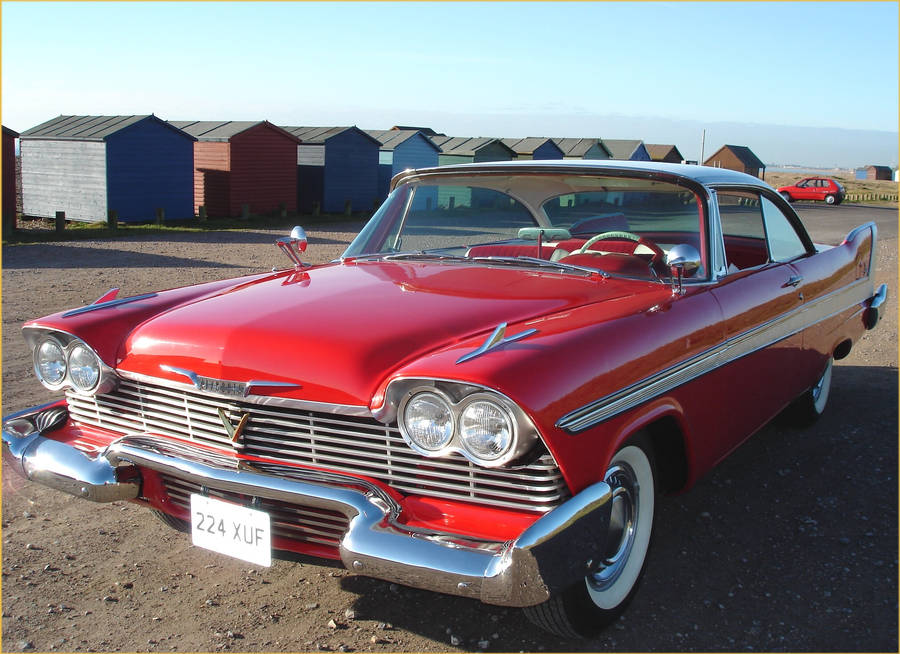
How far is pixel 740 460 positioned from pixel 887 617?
160 cm

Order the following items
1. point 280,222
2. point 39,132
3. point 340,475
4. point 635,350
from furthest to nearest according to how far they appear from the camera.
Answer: point 280,222 < point 39,132 < point 635,350 < point 340,475

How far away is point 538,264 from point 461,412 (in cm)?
139

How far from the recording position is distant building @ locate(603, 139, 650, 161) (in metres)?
33.6

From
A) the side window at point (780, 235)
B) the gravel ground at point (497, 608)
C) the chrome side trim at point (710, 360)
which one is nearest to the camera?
the chrome side trim at point (710, 360)

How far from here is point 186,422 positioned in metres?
2.92

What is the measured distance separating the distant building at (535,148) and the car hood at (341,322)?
2569cm

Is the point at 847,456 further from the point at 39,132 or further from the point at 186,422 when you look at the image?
the point at 39,132

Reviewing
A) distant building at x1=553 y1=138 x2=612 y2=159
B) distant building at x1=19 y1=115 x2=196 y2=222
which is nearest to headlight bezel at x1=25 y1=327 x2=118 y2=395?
distant building at x1=19 y1=115 x2=196 y2=222

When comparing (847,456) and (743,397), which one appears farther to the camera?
(847,456)

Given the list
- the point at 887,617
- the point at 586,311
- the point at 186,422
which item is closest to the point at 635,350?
the point at 586,311

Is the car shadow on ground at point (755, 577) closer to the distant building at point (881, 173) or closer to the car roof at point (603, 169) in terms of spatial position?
the car roof at point (603, 169)

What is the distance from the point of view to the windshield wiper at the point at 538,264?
3529 mm

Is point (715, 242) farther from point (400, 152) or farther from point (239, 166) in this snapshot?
point (400, 152)

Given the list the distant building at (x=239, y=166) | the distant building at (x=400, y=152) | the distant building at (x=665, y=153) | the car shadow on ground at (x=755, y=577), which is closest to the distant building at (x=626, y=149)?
the distant building at (x=665, y=153)
